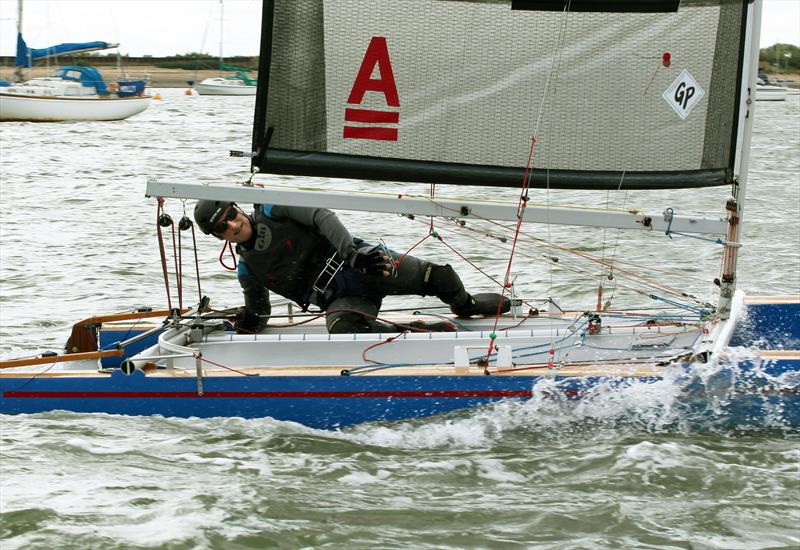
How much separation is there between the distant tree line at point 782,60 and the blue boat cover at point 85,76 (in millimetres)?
39857

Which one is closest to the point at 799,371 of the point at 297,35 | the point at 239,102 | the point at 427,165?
the point at 427,165

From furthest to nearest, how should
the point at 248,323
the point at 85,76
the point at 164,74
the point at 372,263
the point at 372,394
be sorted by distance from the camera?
the point at 164,74 → the point at 85,76 → the point at 248,323 → the point at 372,263 → the point at 372,394

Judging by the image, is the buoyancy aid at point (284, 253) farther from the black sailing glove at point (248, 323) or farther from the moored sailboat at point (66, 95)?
the moored sailboat at point (66, 95)

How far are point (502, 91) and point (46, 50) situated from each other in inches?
1260

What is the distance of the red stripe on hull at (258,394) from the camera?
18.8 feet

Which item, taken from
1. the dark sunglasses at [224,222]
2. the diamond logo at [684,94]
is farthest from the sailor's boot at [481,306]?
the diamond logo at [684,94]

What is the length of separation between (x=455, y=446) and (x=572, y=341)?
1.05 m

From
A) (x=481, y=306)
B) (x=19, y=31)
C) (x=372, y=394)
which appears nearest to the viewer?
(x=372, y=394)

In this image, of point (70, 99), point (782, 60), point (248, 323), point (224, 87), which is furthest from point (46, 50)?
point (782, 60)

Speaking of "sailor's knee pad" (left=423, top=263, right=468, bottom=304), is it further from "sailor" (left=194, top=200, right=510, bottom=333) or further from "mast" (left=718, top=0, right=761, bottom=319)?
"mast" (left=718, top=0, right=761, bottom=319)

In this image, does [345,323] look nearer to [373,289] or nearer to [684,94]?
[373,289]

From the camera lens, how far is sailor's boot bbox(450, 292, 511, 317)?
684 centimetres

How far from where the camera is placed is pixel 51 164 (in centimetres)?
1977

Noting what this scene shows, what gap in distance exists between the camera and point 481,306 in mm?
6910
